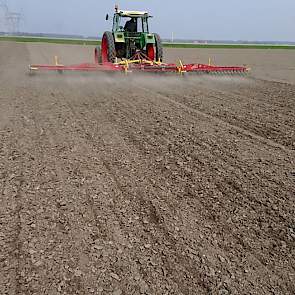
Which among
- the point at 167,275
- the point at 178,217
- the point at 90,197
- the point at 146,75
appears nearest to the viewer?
the point at 167,275

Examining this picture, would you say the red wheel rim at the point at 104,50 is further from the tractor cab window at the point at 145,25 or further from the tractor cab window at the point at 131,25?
the tractor cab window at the point at 145,25

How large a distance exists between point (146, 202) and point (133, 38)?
9805 millimetres

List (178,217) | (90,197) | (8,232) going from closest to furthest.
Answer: (8,232) < (178,217) < (90,197)

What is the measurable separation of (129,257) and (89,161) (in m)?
1.72

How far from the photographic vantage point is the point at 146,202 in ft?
9.87

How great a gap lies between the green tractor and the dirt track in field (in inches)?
245

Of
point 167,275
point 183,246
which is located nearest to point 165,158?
point 183,246

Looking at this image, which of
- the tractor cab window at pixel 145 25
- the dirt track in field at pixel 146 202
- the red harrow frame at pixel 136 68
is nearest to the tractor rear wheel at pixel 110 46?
the red harrow frame at pixel 136 68

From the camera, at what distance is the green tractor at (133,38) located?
11430 millimetres

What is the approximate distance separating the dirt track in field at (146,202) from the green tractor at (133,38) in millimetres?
6227

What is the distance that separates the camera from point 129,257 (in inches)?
90.8

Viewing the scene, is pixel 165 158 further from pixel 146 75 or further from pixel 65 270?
pixel 146 75

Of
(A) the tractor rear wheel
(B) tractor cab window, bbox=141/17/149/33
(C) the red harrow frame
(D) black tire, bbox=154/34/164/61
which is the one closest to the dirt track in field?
(C) the red harrow frame

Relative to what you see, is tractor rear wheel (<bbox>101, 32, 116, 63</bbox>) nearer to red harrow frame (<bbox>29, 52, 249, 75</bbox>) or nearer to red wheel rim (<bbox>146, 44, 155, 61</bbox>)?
red harrow frame (<bbox>29, 52, 249, 75</bbox>)
